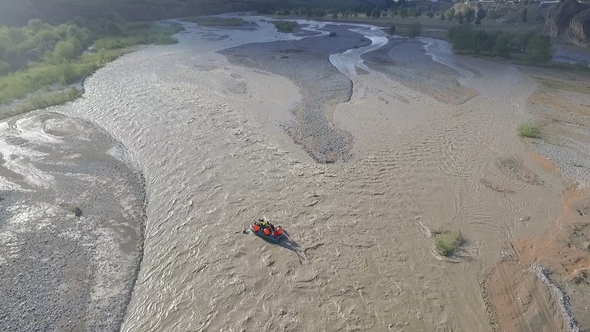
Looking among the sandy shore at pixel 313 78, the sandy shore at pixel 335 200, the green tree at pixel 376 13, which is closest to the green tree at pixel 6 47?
the sandy shore at pixel 335 200

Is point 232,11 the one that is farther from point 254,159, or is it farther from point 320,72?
point 254,159

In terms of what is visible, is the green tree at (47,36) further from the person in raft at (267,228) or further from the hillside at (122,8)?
the person in raft at (267,228)

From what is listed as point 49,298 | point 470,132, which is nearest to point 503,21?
point 470,132

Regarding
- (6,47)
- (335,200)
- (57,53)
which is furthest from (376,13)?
(335,200)

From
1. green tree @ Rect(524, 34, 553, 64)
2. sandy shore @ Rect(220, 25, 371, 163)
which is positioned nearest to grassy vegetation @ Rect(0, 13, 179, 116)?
sandy shore @ Rect(220, 25, 371, 163)

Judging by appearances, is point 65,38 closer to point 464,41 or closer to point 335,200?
point 335,200

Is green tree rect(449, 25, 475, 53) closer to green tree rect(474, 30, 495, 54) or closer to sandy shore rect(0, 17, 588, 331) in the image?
green tree rect(474, 30, 495, 54)

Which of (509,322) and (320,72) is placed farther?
(320,72)
